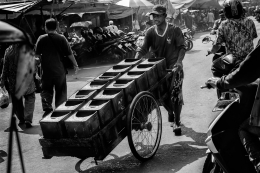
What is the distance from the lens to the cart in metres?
4.11

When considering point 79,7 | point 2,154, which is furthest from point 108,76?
point 79,7

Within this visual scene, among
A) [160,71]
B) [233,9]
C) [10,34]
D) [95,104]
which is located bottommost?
[95,104]

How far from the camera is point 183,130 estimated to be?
614 cm

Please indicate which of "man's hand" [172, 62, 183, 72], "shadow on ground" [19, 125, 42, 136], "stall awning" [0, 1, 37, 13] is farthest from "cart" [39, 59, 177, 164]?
"stall awning" [0, 1, 37, 13]

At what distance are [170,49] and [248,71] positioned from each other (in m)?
3.36

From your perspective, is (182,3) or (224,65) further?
(182,3)

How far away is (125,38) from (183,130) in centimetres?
1056

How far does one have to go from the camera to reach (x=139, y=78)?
196 inches

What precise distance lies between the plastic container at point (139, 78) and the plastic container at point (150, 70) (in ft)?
0.23

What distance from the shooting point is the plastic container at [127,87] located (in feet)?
15.4

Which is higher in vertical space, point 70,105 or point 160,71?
point 160,71

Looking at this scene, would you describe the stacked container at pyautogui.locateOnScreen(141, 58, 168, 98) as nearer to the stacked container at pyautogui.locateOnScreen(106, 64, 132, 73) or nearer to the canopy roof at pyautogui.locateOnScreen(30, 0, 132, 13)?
the stacked container at pyautogui.locateOnScreen(106, 64, 132, 73)

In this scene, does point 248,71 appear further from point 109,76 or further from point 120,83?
point 109,76

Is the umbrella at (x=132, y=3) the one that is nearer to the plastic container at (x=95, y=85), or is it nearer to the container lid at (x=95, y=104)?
the plastic container at (x=95, y=85)
